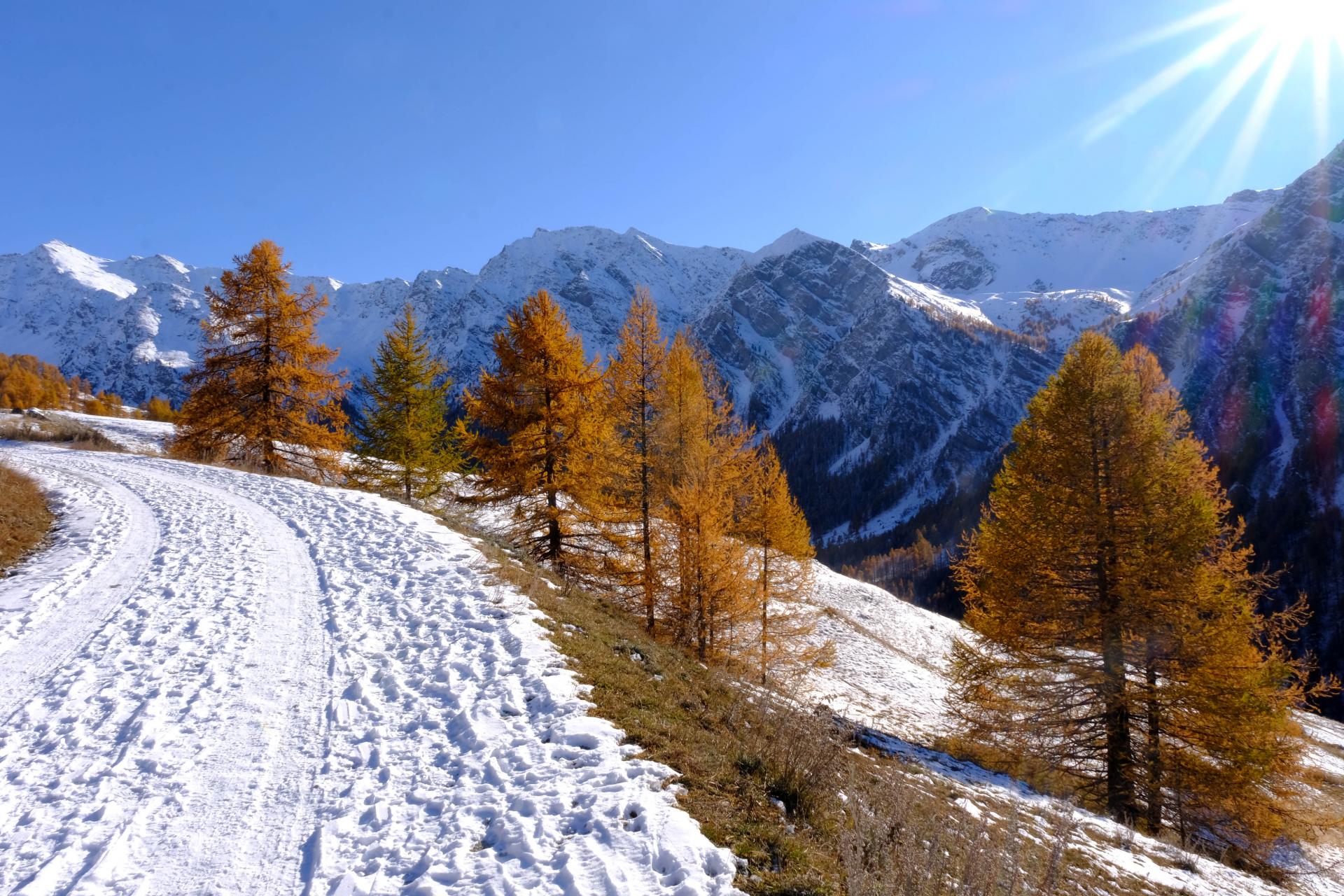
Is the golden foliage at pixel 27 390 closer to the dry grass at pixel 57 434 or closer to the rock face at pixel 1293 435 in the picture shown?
the dry grass at pixel 57 434

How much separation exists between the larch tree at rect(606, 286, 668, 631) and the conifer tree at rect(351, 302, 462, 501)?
11.2 meters

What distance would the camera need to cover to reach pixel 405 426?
2655 cm

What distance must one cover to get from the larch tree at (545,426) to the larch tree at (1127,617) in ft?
35.8

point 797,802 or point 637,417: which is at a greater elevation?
point 637,417

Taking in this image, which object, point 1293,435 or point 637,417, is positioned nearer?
point 637,417

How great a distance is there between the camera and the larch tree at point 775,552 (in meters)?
19.4

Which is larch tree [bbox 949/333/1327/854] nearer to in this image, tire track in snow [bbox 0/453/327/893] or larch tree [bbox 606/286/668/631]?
larch tree [bbox 606/286/668/631]

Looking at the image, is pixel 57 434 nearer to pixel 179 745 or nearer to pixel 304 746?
pixel 179 745

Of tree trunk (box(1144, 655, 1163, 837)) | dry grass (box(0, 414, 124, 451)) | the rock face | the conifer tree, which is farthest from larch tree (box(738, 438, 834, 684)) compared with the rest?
the rock face

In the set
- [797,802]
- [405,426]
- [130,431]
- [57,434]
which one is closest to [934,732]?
[797,802]

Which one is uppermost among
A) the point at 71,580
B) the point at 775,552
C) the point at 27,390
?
the point at 27,390

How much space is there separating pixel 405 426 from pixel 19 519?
1382 centimetres

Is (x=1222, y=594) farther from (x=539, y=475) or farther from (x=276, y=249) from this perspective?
(x=276, y=249)

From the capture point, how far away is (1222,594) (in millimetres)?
11469
